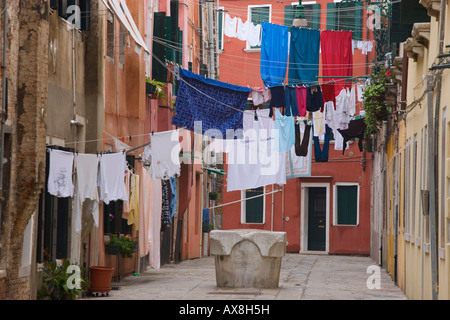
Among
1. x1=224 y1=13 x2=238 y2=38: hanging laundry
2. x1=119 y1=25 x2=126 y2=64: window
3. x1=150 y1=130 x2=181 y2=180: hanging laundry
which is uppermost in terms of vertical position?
x1=224 y1=13 x2=238 y2=38: hanging laundry

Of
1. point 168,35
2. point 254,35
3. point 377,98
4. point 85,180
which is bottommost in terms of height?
point 85,180

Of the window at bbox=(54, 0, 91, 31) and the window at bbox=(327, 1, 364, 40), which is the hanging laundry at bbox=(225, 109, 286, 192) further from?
the window at bbox=(327, 1, 364, 40)

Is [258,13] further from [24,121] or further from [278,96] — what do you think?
[24,121]

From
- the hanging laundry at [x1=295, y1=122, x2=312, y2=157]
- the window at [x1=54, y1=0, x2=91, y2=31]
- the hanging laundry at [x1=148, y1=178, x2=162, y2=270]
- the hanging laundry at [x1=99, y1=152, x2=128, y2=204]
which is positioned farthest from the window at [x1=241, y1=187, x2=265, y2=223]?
the hanging laundry at [x1=99, y1=152, x2=128, y2=204]

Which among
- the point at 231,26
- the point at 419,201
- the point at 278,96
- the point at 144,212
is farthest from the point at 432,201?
the point at 231,26

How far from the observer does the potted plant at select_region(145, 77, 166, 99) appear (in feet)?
74.6

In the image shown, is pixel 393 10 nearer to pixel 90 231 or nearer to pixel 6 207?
pixel 90 231

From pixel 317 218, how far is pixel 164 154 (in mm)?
20417

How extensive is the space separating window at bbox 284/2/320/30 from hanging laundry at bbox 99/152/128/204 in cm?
2222

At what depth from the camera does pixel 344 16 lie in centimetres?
3619

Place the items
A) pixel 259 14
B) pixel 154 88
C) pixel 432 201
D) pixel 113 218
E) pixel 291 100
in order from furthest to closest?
pixel 259 14, pixel 291 100, pixel 154 88, pixel 113 218, pixel 432 201

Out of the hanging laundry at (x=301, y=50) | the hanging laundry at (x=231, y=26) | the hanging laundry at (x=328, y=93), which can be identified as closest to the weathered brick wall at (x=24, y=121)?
the hanging laundry at (x=301, y=50)

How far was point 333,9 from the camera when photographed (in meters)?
36.2

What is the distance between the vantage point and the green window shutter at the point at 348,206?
35.8 m
